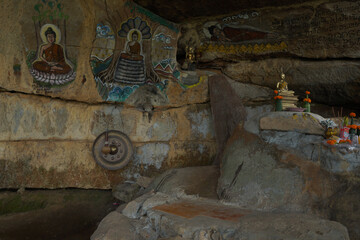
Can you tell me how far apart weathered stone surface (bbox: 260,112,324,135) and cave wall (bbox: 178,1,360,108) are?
270 cm

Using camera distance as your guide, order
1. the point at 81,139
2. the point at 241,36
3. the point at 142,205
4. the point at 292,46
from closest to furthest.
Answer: the point at 142,205, the point at 81,139, the point at 292,46, the point at 241,36

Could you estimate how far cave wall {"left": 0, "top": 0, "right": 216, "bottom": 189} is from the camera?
5453 mm

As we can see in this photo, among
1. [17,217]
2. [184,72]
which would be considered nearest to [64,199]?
[17,217]

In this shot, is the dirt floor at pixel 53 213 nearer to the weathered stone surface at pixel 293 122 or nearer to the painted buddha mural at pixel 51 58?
the painted buddha mural at pixel 51 58

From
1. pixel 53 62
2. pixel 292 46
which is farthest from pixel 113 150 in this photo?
pixel 292 46

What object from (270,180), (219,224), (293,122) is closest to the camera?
(219,224)

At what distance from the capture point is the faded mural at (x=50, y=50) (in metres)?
5.53

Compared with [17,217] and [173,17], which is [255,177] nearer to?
[17,217]

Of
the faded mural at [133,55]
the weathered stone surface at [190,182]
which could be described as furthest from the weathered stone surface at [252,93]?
the weathered stone surface at [190,182]

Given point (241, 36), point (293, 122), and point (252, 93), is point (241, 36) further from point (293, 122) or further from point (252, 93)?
point (293, 122)

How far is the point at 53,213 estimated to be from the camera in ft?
16.9

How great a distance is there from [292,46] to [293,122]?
10.2 ft

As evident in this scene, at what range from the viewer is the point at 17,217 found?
193 inches

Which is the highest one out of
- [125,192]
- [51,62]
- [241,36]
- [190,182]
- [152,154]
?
[241,36]
